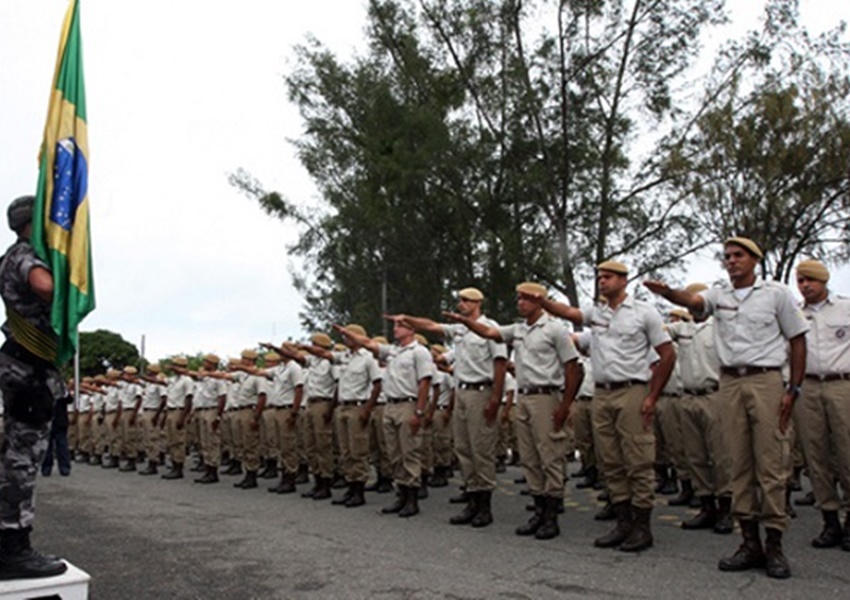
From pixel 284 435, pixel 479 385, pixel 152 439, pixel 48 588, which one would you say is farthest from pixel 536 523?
pixel 152 439

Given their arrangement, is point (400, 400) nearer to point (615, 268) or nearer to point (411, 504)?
point (411, 504)

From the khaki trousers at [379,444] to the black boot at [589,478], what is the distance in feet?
7.81

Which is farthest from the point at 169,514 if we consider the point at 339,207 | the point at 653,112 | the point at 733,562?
the point at 339,207

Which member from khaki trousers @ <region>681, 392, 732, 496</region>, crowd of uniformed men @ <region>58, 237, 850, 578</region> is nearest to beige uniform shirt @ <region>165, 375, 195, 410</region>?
crowd of uniformed men @ <region>58, 237, 850, 578</region>

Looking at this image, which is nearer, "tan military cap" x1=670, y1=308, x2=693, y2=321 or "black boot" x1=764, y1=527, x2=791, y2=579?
"black boot" x1=764, y1=527, x2=791, y2=579

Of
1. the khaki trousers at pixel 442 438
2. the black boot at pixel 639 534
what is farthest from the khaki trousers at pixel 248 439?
the black boot at pixel 639 534

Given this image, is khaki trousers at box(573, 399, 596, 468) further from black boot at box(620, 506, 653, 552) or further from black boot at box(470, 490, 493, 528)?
black boot at box(620, 506, 653, 552)

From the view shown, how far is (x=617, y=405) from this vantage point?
20.9 ft

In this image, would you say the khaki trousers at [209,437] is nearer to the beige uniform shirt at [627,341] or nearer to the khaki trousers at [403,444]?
the khaki trousers at [403,444]

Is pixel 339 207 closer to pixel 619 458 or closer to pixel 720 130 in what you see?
pixel 720 130

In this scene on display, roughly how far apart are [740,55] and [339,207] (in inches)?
469

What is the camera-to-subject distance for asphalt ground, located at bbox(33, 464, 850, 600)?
486 cm

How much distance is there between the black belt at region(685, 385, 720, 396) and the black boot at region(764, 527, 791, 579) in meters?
2.49

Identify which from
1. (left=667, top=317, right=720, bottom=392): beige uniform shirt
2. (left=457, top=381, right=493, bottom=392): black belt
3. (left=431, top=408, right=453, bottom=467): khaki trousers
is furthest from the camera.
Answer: (left=431, top=408, right=453, bottom=467): khaki trousers
